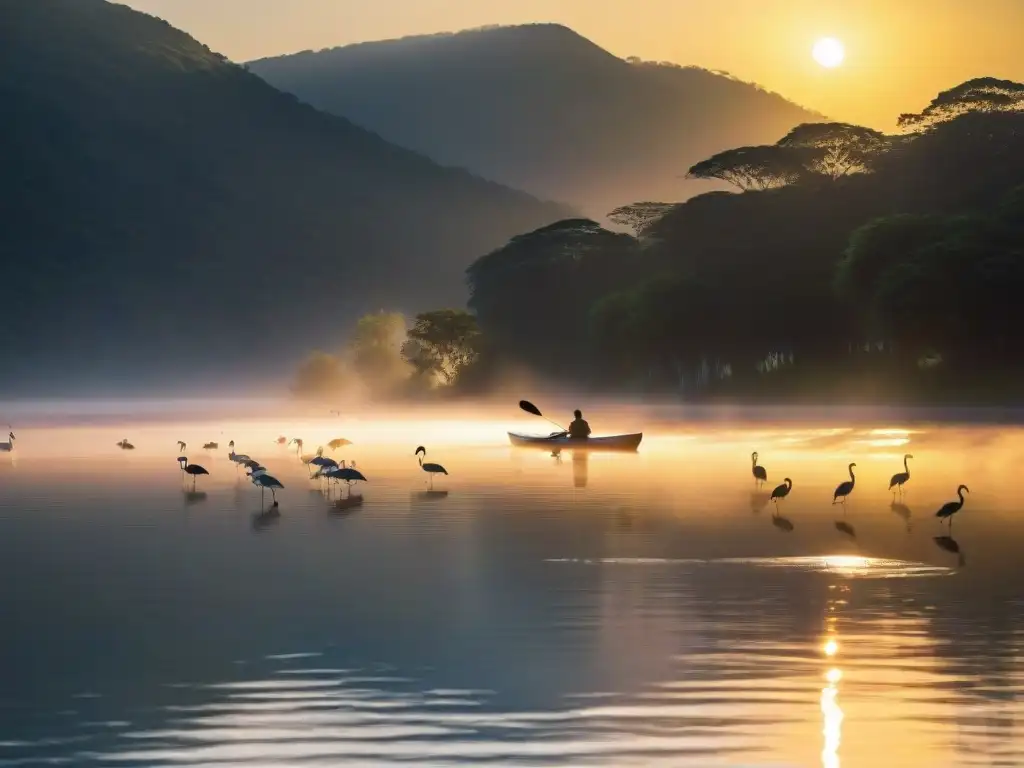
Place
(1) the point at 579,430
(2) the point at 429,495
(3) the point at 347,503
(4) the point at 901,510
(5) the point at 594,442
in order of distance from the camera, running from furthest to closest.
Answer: (1) the point at 579,430 < (5) the point at 594,442 < (2) the point at 429,495 < (3) the point at 347,503 < (4) the point at 901,510

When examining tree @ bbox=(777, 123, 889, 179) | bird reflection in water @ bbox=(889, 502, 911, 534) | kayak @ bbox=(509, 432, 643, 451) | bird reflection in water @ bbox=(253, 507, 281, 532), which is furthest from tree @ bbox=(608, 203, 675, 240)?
A: bird reflection in water @ bbox=(253, 507, 281, 532)

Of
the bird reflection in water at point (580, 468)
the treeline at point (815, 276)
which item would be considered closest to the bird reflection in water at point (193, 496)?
the bird reflection in water at point (580, 468)

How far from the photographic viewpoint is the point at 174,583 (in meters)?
22.1

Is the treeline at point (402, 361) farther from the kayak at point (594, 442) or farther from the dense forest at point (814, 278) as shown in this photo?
the kayak at point (594, 442)

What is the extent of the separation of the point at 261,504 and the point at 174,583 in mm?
12221

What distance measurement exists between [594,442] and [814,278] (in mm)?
67483

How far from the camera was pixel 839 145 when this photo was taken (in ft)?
424

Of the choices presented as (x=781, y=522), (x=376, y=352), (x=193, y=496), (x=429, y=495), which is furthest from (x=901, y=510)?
(x=376, y=352)

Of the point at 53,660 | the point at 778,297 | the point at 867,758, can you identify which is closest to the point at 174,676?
the point at 53,660

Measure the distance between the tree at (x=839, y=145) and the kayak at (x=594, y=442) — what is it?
78906 millimetres

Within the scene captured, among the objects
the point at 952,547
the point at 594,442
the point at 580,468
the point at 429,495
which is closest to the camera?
the point at 952,547

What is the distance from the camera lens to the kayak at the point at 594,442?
51750 millimetres

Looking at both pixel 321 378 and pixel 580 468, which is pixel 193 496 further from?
pixel 321 378

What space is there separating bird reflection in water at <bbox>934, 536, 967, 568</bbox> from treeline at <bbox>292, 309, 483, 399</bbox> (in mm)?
114968
